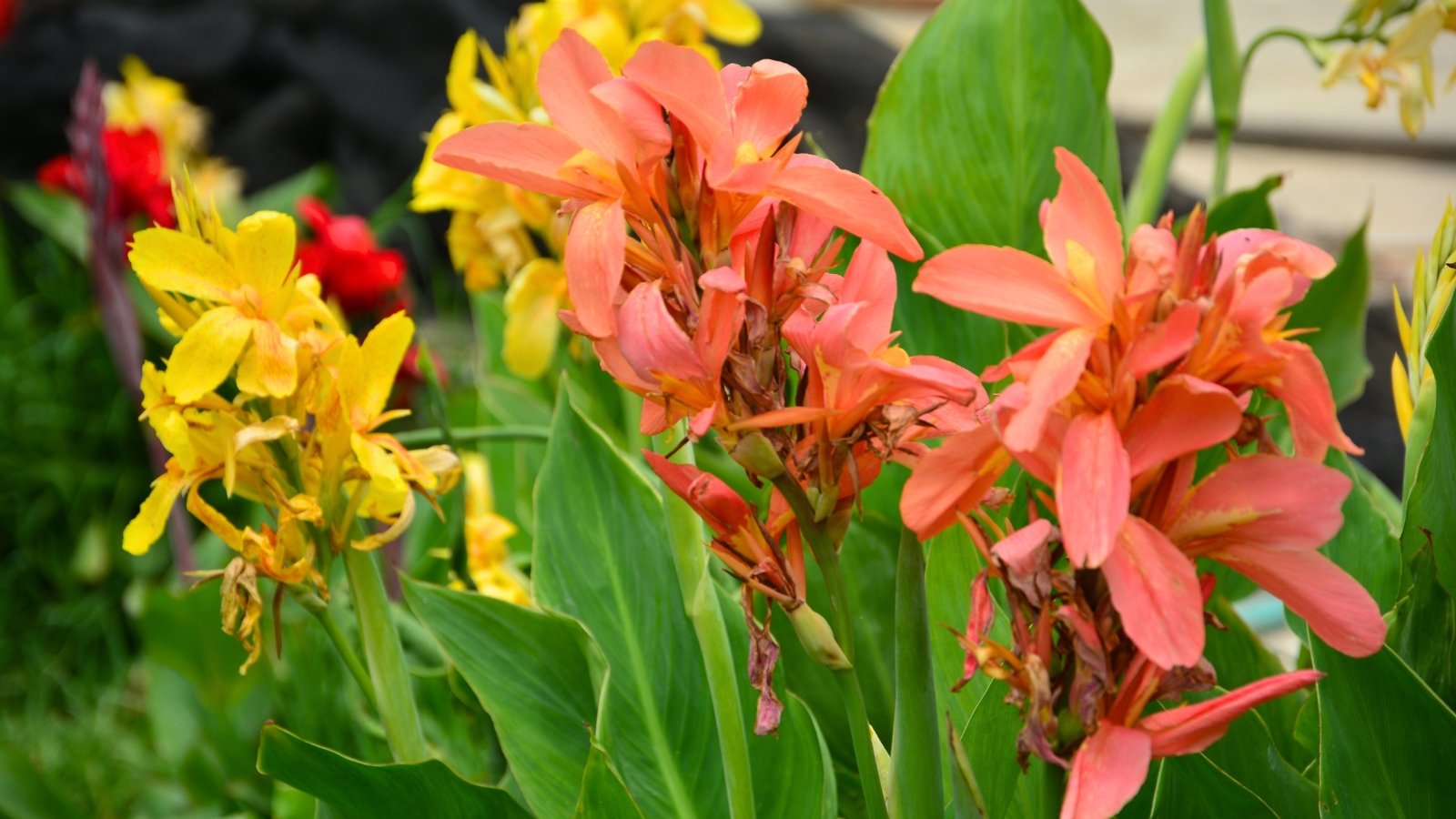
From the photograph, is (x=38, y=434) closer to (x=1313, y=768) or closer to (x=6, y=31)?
(x=6, y=31)

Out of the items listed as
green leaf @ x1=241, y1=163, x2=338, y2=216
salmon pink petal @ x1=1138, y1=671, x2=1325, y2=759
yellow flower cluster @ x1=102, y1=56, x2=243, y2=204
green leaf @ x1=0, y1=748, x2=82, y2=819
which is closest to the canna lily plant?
salmon pink petal @ x1=1138, y1=671, x2=1325, y2=759

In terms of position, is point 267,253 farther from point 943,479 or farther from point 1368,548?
point 1368,548

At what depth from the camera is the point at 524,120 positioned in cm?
78

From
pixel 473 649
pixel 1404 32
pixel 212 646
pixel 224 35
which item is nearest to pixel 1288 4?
pixel 224 35

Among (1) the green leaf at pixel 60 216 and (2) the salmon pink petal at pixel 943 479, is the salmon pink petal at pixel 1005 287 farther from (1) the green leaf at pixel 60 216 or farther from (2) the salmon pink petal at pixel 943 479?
(1) the green leaf at pixel 60 216

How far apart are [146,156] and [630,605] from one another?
3.32 ft

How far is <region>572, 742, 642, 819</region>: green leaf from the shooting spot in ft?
1.48

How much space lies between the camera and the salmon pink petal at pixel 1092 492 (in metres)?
0.29

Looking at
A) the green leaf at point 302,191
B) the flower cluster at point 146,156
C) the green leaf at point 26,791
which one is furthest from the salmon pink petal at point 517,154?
the green leaf at point 302,191

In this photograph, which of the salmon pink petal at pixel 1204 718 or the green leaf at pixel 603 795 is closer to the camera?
the salmon pink petal at pixel 1204 718

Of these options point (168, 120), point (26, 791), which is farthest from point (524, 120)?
point (168, 120)

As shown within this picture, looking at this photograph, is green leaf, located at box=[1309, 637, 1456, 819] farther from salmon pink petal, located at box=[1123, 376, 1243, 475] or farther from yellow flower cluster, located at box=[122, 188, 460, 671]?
yellow flower cluster, located at box=[122, 188, 460, 671]

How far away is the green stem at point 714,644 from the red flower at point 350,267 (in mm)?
690

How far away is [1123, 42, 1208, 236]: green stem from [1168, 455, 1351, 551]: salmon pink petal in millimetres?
592
